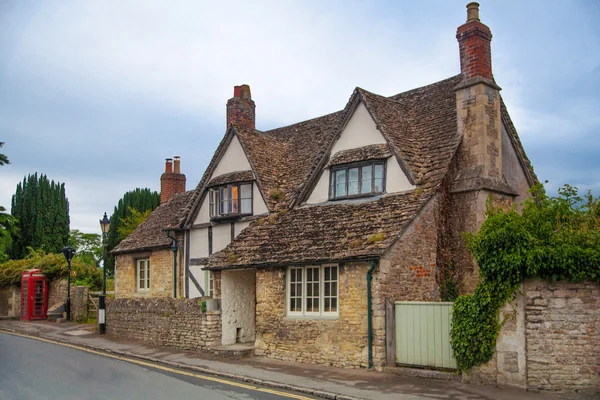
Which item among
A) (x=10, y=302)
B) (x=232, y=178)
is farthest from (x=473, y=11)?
(x=10, y=302)

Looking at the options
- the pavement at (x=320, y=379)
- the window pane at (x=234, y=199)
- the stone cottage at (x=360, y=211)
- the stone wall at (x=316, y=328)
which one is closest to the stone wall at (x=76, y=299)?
the pavement at (x=320, y=379)

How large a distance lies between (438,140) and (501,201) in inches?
106

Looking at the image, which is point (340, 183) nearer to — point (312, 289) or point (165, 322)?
point (312, 289)

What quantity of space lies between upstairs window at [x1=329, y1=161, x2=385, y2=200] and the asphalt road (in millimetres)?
7608

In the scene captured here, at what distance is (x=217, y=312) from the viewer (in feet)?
60.8

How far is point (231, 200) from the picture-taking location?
74.5 feet

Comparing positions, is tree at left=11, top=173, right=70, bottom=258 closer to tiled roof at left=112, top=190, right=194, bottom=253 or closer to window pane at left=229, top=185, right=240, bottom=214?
tiled roof at left=112, top=190, right=194, bottom=253

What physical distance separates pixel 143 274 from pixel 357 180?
1348 cm

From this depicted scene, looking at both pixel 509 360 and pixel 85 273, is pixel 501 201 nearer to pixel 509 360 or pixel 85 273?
pixel 509 360

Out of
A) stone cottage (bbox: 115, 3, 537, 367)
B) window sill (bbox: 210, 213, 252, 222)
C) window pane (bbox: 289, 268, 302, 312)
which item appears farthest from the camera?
window sill (bbox: 210, 213, 252, 222)

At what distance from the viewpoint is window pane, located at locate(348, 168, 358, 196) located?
19.1 meters

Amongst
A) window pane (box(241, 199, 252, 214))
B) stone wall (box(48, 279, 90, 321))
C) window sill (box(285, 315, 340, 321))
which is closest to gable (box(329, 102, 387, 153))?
window pane (box(241, 199, 252, 214))

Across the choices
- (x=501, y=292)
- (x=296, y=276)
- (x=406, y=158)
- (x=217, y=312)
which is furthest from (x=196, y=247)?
(x=501, y=292)

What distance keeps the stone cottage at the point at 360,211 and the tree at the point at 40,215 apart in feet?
114
